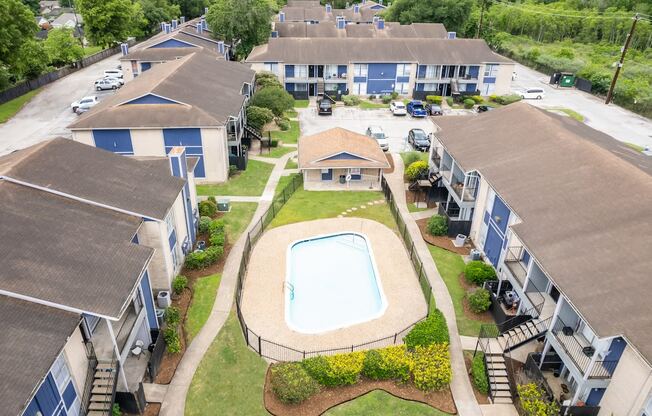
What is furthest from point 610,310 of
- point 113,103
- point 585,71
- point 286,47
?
point 585,71

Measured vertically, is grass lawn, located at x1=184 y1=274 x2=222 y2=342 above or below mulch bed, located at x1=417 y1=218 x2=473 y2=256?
below

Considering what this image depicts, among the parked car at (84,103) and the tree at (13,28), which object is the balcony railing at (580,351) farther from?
the tree at (13,28)

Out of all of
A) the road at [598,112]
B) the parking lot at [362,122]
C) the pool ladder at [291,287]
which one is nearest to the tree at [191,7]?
the parking lot at [362,122]

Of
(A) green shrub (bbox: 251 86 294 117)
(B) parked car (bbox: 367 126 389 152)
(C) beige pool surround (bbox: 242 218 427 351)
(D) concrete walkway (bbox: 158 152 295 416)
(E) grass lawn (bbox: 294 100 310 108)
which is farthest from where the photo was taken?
(E) grass lawn (bbox: 294 100 310 108)

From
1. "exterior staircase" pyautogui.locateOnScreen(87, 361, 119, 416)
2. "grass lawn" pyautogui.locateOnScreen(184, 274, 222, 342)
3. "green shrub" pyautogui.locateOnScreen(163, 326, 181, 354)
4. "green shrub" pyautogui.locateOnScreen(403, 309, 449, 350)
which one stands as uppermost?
"exterior staircase" pyautogui.locateOnScreen(87, 361, 119, 416)

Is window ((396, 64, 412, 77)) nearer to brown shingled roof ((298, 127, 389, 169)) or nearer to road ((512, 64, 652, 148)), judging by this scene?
road ((512, 64, 652, 148))

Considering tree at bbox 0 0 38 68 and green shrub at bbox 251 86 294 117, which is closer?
green shrub at bbox 251 86 294 117

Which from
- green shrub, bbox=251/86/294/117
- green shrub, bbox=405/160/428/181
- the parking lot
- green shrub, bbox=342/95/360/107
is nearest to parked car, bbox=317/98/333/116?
the parking lot
